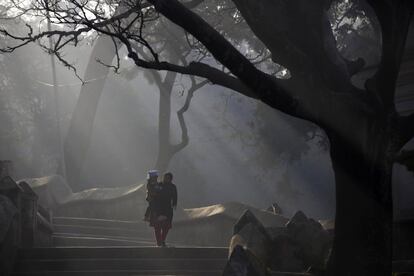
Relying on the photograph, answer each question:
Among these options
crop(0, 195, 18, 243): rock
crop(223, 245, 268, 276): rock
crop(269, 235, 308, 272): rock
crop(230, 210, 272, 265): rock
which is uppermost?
crop(0, 195, 18, 243): rock

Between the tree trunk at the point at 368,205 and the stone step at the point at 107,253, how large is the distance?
18.9ft

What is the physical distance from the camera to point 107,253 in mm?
13258

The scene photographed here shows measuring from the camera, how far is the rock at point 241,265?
26.5 ft

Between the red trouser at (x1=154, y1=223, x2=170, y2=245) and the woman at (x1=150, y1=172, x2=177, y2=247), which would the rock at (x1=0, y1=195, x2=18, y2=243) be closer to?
the woman at (x1=150, y1=172, x2=177, y2=247)

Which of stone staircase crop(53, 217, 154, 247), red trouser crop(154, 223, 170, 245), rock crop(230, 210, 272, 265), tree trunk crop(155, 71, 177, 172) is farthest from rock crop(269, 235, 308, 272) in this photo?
tree trunk crop(155, 71, 177, 172)

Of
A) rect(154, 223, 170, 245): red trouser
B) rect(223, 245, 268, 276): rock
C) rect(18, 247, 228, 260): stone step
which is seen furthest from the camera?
rect(154, 223, 170, 245): red trouser

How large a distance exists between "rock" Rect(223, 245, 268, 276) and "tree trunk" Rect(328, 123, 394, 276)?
107 cm

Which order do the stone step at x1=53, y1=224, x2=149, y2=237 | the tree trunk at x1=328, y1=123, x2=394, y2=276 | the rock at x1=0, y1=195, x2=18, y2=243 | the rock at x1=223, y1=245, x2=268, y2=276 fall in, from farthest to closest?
the stone step at x1=53, y1=224, x2=149, y2=237
the rock at x1=0, y1=195, x2=18, y2=243
the tree trunk at x1=328, y1=123, x2=394, y2=276
the rock at x1=223, y1=245, x2=268, y2=276

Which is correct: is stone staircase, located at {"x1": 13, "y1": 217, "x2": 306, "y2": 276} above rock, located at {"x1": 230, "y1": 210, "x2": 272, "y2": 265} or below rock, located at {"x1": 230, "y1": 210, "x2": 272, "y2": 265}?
below

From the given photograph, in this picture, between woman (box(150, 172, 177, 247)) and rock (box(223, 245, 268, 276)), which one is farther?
woman (box(150, 172, 177, 247))

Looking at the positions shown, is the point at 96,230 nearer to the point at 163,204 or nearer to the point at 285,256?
the point at 163,204

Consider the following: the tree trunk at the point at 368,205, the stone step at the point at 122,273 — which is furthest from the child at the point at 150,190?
the tree trunk at the point at 368,205

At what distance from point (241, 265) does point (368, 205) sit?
1606mm

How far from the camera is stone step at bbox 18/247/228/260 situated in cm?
1303
